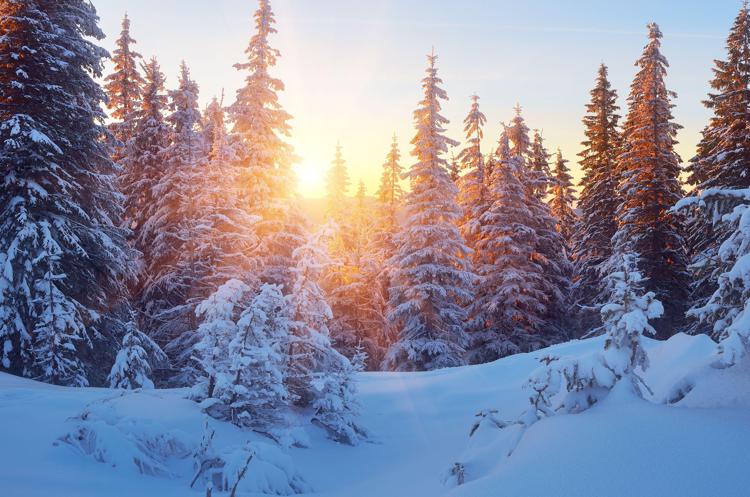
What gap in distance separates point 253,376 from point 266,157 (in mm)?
15659

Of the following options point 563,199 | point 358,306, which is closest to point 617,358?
point 358,306

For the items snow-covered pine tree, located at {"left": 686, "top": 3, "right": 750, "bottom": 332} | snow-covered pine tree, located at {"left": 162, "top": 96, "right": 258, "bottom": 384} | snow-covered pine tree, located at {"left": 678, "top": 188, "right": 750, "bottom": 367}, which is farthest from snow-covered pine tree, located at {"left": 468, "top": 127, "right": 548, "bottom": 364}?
snow-covered pine tree, located at {"left": 678, "top": 188, "right": 750, "bottom": 367}

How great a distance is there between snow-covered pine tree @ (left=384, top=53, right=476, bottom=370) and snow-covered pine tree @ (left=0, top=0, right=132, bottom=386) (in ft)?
41.2

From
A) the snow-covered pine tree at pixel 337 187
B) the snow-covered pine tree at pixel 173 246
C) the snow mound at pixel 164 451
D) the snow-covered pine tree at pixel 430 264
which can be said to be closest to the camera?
the snow mound at pixel 164 451

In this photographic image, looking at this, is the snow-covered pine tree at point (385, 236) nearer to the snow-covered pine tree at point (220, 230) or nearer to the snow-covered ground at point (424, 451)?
the snow-covered pine tree at point (220, 230)

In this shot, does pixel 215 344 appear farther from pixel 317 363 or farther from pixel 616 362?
pixel 616 362

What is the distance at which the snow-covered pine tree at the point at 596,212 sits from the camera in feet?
91.2

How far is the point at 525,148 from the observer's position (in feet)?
106

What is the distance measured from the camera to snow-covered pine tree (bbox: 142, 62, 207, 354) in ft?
68.0

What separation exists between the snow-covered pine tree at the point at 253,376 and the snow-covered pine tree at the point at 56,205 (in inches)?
222

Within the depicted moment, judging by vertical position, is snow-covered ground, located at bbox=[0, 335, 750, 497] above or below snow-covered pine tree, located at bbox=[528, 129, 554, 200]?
below

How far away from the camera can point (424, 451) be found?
31.2 ft

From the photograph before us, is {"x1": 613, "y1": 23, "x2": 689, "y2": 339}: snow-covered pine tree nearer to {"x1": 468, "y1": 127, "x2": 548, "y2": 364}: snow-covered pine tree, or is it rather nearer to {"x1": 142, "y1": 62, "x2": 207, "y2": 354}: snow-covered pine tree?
{"x1": 468, "y1": 127, "x2": 548, "y2": 364}: snow-covered pine tree

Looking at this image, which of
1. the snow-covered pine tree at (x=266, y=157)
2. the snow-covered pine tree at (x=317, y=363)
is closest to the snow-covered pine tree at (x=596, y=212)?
the snow-covered pine tree at (x=266, y=157)
